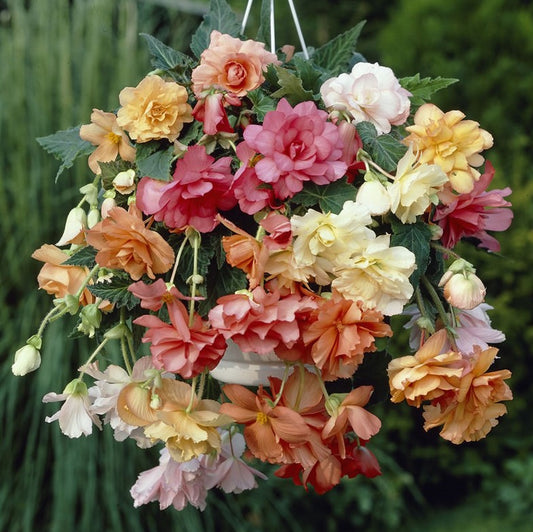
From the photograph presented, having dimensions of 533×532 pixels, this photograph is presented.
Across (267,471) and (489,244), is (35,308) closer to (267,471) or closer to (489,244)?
(267,471)

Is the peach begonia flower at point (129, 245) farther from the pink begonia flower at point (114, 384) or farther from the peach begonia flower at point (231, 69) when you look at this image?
the peach begonia flower at point (231, 69)

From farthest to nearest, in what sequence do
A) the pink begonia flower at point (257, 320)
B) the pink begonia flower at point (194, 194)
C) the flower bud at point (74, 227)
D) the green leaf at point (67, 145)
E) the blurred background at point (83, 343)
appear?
the blurred background at point (83, 343) < the green leaf at point (67, 145) < the flower bud at point (74, 227) < the pink begonia flower at point (194, 194) < the pink begonia flower at point (257, 320)

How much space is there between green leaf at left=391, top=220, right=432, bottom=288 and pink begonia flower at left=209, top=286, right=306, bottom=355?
162mm

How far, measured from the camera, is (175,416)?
1.00 m

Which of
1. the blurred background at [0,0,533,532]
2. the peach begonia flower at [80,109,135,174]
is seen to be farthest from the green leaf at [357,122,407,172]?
the blurred background at [0,0,533,532]

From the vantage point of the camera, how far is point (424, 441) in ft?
10.7

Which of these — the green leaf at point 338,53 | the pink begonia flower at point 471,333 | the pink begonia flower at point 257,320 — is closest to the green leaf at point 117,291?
the pink begonia flower at point 257,320

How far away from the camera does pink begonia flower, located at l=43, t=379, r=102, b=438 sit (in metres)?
1.07

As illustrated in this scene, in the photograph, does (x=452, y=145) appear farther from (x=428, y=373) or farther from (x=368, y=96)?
(x=428, y=373)

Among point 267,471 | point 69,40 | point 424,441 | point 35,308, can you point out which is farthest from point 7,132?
point 424,441

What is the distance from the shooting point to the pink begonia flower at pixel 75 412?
1.07 m

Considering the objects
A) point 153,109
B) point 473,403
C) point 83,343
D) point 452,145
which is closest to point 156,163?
point 153,109

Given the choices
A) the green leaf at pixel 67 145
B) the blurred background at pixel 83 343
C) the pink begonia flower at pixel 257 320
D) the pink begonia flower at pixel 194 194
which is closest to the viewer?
the pink begonia flower at pixel 257 320

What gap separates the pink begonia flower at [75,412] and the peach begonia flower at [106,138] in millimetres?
325
